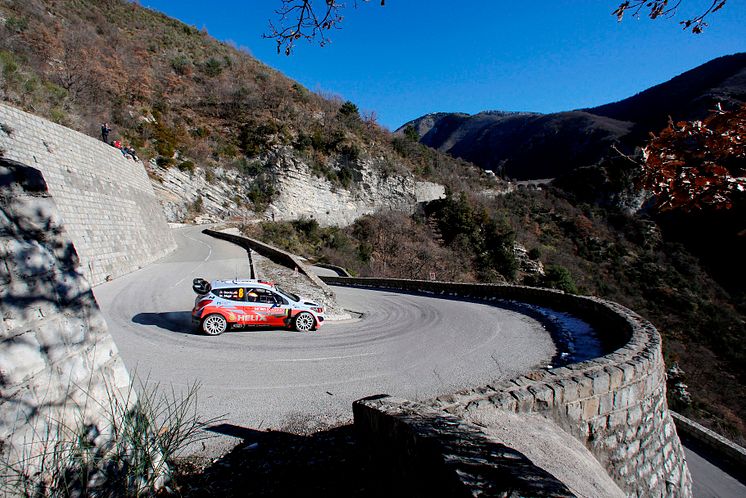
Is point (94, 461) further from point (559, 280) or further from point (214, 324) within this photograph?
point (559, 280)

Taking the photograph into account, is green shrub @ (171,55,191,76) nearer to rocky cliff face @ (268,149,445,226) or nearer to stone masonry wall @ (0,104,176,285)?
rocky cliff face @ (268,149,445,226)

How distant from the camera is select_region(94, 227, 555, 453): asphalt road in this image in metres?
6.07

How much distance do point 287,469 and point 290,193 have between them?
42991mm

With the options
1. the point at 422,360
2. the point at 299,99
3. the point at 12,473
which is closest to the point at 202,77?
the point at 299,99

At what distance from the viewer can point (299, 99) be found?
56.1 meters

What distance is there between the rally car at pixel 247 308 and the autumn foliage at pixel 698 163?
8.93 meters

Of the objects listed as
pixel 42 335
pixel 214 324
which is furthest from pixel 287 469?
pixel 214 324

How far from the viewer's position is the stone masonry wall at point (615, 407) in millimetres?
4816

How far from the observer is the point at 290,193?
147ft

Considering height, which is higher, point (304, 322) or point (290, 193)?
point (290, 193)

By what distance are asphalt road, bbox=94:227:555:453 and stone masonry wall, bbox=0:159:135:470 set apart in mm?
2389

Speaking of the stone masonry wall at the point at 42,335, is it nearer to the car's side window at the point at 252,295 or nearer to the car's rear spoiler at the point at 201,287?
the car's side window at the point at 252,295

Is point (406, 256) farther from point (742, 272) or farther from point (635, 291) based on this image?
point (742, 272)

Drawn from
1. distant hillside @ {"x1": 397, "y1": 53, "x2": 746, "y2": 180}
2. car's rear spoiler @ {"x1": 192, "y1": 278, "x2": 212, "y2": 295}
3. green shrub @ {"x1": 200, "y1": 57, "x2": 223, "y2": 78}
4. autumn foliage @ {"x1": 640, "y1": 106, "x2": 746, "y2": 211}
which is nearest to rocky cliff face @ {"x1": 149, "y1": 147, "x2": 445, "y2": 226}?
green shrub @ {"x1": 200, "y1": 57, "x2": 223, "y2": 78}
